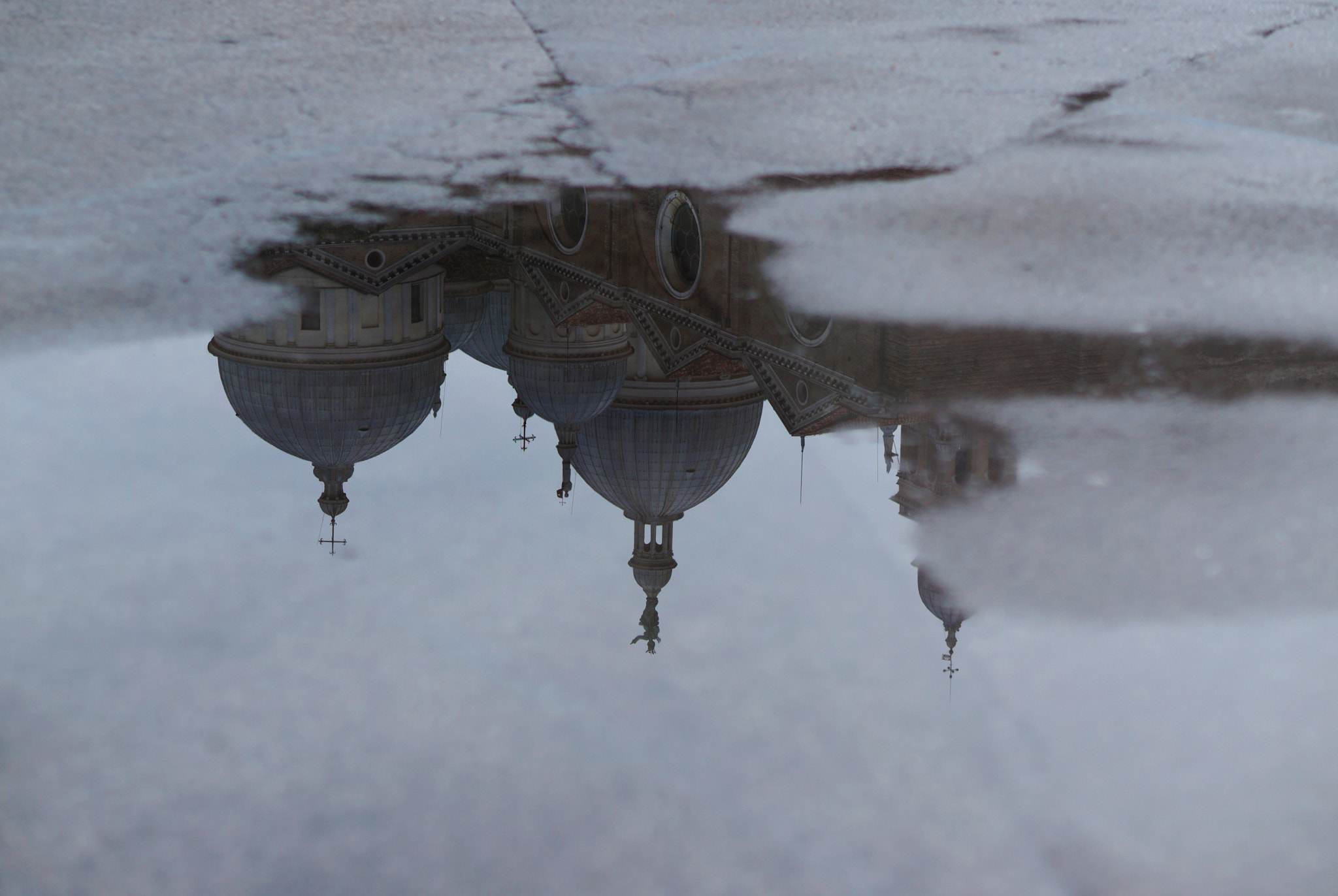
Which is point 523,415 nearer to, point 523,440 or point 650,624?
point 523,440

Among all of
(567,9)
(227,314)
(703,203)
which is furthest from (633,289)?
(567,9)

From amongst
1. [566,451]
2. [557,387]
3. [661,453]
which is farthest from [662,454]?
[566,451]

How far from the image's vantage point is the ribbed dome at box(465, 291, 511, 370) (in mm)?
7898

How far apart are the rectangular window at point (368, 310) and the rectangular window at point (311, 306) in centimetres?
27

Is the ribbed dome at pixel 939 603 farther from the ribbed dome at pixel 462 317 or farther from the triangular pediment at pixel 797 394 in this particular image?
the ribbed dome at pixel 462 317

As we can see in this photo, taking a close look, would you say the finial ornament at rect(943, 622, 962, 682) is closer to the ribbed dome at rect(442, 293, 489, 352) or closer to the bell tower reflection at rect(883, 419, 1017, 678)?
the bell tower reflection at rect(883, 419, 1017, 678)

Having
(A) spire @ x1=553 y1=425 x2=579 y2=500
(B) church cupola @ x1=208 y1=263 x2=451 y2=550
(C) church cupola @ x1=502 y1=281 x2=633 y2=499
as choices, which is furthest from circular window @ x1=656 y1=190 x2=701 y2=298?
(A) spire @ x1=553 y1=425 x2=579 y2=500

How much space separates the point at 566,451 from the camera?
6.62 metres

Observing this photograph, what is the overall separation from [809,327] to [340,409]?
9.19 ft

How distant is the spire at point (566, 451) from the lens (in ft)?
19.5

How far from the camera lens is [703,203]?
10102mm

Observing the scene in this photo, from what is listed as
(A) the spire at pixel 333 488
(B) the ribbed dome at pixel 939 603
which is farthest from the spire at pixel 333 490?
(B) the ribbed dome at pixel 939 603

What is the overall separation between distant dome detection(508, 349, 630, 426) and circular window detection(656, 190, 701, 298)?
665 millimetres

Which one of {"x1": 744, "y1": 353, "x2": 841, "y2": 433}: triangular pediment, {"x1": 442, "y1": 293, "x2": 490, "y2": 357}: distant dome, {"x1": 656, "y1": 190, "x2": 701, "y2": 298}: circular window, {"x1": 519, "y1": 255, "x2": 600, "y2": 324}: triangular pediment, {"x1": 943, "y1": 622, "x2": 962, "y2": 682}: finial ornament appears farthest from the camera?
{"x1": 519, "y1": 255, "x2": 600, "y2": 324}: triangular pediment
